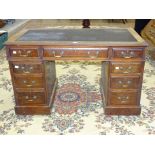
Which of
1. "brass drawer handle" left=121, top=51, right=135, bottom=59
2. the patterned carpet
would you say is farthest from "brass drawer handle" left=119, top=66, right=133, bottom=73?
the patterned carpet

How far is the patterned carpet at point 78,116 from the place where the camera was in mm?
2236

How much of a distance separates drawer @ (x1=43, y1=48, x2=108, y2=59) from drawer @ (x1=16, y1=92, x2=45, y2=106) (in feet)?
1.65

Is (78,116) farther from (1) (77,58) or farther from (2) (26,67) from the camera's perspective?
(2) (26,67)

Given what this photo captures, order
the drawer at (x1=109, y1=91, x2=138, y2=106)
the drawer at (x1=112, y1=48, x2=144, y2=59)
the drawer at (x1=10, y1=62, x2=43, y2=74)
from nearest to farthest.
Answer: the drawer at (x1=112, y1=48, x2=144, y2=59) → the drawer at (x1=10, y1=62, x2=43, y2=74) → the drawer at (x1=109, y1=91, x2=138, y2=106)

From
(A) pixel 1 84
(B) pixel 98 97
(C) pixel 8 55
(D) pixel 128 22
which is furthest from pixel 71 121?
(D) pixel 128 22

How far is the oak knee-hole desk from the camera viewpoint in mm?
2146

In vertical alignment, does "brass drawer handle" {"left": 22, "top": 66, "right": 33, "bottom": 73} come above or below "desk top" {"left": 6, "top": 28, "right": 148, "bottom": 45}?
below

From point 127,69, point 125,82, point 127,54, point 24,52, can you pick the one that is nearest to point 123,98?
point 125,82

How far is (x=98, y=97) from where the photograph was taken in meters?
2.87

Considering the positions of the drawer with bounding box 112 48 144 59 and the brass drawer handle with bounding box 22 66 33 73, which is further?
the brass drawer handle with bounding box 22 66 33 73

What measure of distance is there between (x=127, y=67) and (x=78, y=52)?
536mm

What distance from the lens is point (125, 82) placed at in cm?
230

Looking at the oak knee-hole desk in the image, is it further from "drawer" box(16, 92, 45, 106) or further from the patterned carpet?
the patterned carpet
